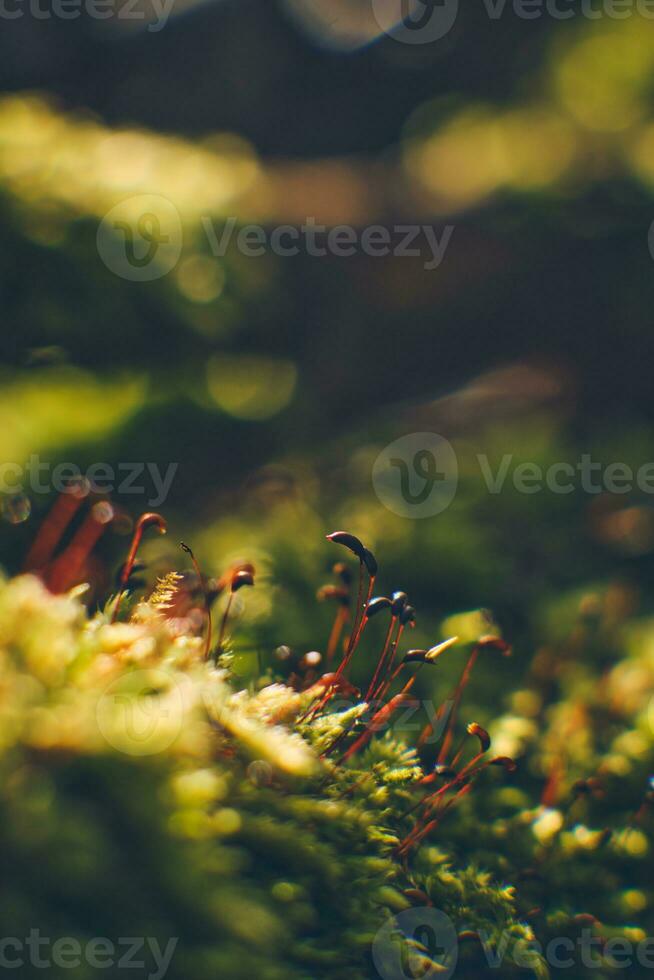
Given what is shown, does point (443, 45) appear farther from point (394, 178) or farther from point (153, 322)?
point (153, 322)

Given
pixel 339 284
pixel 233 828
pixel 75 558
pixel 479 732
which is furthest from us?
pixel 339 284

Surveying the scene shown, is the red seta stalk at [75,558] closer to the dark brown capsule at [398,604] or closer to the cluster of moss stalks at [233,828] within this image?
the cluster of moss stalks at [233,828]

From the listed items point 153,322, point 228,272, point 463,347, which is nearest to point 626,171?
point 463,347

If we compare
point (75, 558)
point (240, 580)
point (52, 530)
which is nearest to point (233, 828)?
point (240, 580)

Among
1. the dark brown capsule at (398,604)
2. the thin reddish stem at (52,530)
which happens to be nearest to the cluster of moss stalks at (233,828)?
the dark brown capsule at (398,604)

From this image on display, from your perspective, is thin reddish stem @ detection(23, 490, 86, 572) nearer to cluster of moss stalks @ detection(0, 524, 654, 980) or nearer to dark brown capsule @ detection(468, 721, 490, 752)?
cluster of moss stalks @ detection(0, 524, 654, 980)

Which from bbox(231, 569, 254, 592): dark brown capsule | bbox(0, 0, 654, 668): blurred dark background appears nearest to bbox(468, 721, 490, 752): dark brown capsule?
bbox(231, 569, 254, 592): dark brown capsule

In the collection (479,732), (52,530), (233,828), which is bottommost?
(233,828)

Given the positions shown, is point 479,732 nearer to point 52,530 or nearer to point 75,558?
point 75,558

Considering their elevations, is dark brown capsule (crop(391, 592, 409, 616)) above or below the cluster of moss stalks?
above
